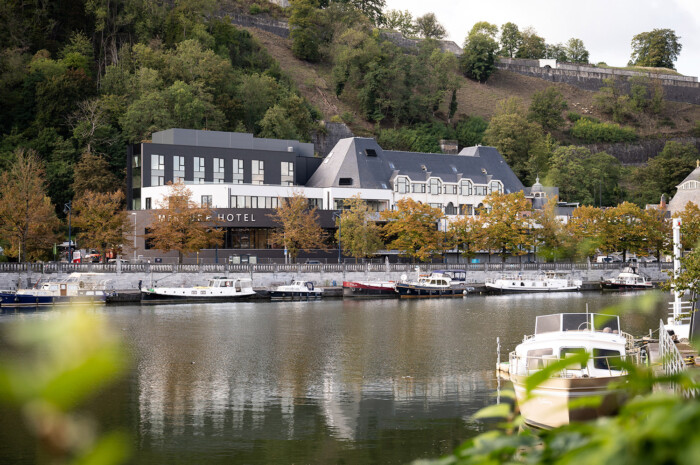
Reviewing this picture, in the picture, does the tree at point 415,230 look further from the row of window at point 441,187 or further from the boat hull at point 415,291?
the row of window at point 441,187

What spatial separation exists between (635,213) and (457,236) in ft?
79.2

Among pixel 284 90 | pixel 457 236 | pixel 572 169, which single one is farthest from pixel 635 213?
pixel 284 90

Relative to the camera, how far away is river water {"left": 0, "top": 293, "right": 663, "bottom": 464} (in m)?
22.6

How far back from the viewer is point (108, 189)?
95688 millimetres

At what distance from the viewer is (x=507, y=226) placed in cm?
9262

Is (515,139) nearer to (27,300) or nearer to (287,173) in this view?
(287,173)

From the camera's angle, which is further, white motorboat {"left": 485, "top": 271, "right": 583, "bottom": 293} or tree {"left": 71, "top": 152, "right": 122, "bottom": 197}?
tree {"left": 71, "top": 152, "right": 122, "bottom": 197}

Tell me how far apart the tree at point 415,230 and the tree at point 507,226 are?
596 centimetres

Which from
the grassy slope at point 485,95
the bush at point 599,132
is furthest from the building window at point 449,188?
the bush at point 599,132

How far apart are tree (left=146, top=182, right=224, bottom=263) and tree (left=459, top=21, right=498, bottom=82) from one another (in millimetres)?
117274

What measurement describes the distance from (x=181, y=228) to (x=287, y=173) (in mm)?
23757

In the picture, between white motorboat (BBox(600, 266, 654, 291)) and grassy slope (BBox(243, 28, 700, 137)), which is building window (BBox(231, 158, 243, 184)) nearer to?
white motorboat (BBox(600, 266, 654, 291))

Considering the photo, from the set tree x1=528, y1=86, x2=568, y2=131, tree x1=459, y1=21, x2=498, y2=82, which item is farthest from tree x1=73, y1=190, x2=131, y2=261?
tree x1=459, y1=21, x2=498, y2=82

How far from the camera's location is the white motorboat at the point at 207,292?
7100 cm
